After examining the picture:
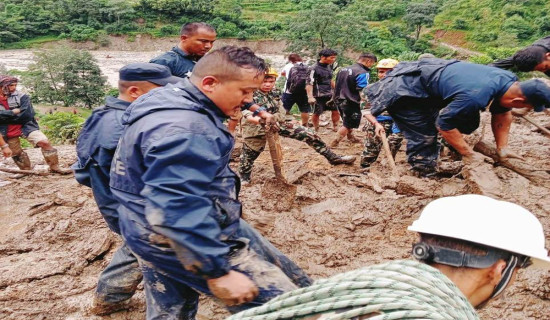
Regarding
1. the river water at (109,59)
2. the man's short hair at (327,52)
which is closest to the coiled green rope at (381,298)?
the man's short hair at (327,52)

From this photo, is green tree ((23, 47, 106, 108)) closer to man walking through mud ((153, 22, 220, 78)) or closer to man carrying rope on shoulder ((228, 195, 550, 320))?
man walking through mud ((153, 22, 220, 78))

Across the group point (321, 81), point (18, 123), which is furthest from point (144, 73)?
point (321, 81)

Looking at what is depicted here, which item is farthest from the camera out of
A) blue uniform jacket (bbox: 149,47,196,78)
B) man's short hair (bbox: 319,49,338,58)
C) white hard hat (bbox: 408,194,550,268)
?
man's short hair (bbox: 319,49,338,58)

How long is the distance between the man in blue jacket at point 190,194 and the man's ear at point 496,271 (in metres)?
0.82

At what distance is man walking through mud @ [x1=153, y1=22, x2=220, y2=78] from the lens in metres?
3.93

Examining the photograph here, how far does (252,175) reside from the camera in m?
5.02

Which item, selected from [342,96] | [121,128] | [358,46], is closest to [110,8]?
[358,46]

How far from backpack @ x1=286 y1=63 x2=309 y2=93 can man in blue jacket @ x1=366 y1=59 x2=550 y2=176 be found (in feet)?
9.83

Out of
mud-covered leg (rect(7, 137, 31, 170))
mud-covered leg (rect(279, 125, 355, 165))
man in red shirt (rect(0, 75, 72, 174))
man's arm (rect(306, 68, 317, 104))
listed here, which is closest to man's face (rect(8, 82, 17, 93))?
man in red shirt (rect(0, 75, 72, 174))

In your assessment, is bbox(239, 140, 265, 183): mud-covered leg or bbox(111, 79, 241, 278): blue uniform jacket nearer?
bbox(111, 79, 241, 278): blue uniform jacket

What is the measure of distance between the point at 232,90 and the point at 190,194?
Answer: 509 millimetres

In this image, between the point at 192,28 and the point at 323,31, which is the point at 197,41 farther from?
the point at 323,31

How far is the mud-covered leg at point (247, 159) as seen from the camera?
181 inches

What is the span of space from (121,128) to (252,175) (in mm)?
2894
